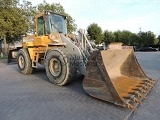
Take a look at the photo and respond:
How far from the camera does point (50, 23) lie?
705 centimetres

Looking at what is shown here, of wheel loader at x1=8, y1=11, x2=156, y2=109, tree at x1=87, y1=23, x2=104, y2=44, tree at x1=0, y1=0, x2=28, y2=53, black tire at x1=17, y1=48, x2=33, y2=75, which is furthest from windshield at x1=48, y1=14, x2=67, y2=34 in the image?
tree at x1=87, y1=23, x2=104, y2=44

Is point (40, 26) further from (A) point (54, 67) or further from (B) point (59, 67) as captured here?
(B) point (59, 67)

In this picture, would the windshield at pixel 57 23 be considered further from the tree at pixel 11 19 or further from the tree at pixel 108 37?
the tree at pixel 108 37

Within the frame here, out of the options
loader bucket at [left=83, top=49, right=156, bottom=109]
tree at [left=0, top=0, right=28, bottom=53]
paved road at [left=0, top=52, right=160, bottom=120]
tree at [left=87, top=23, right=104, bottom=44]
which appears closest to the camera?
paved road at [left=0, top=52, right=160, bottom=120]

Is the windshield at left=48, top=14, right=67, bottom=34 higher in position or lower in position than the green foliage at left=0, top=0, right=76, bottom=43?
lower

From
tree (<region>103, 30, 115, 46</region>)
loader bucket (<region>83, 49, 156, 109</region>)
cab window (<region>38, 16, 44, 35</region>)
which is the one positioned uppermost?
tree (<region>103, 30, 115, 46</region>)

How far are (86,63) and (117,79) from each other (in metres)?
1.08

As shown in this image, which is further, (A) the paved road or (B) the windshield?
(B) the windshield

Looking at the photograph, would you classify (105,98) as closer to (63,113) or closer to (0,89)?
(63,113)

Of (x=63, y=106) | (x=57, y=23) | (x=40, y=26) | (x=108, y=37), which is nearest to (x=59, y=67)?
(x=63, y=106)

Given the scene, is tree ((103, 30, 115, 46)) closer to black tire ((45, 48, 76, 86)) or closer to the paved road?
black tire ((45, 48, 76, 86))

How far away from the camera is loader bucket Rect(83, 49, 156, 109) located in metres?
3.94

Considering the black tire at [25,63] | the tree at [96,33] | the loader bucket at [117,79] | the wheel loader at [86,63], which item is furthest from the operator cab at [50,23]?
the tree at [96,33]

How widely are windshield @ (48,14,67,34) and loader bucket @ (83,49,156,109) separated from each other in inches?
110
